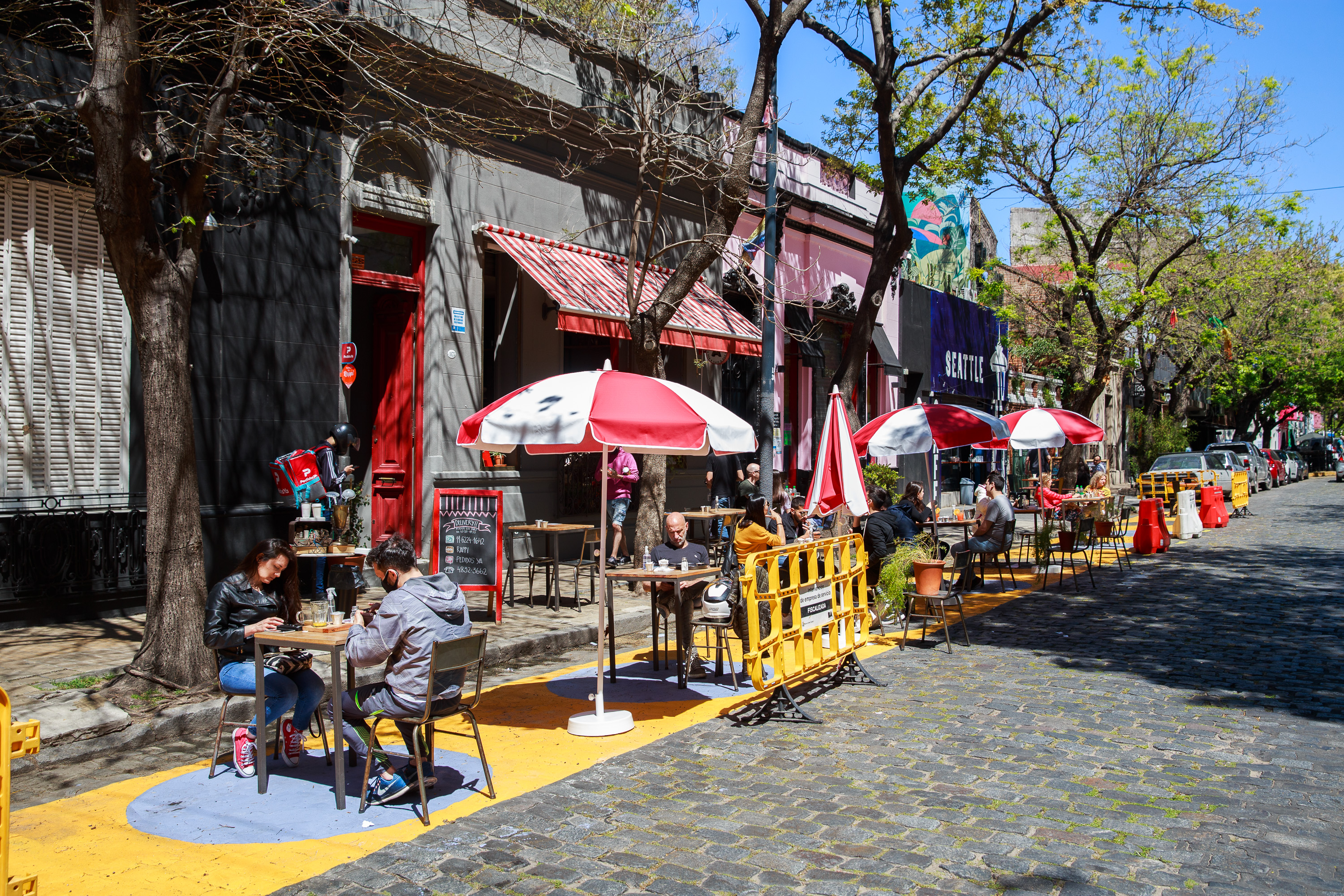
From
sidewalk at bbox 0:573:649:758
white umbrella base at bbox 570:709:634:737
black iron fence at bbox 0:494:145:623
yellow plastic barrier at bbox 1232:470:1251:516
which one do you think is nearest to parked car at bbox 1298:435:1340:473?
yellow plastic barrier at bbox 1232:470:1251:516

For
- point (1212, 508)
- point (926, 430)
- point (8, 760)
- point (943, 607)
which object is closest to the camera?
point (8, 760)

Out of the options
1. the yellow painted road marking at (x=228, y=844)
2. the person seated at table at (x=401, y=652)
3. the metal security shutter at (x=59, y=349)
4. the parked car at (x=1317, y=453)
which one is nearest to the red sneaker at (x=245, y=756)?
the yellow painted road marking at (x=228, y=844)

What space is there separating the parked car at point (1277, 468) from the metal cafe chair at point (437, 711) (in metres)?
44.7

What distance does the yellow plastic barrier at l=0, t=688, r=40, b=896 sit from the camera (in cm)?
325

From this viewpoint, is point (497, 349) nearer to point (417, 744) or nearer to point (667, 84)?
point (667, 84)

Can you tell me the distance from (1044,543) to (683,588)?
8.86 m

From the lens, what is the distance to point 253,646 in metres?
6.06

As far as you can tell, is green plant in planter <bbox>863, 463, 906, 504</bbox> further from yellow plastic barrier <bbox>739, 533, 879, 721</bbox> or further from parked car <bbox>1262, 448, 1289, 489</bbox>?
parked car <bbox>1262, 448, 1289, 489</bbox>

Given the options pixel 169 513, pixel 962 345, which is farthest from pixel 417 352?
pixel 962 345

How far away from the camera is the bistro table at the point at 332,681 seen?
536 centimetres

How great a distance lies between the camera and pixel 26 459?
30.9 feet

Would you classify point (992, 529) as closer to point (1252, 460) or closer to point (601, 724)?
point (601, 724)

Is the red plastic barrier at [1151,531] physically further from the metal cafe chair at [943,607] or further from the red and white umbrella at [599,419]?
the red and white umbrella at [599,419]

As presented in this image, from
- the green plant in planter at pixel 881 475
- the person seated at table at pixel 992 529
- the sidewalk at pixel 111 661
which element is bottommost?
the sidewalk at pixel 111 661
